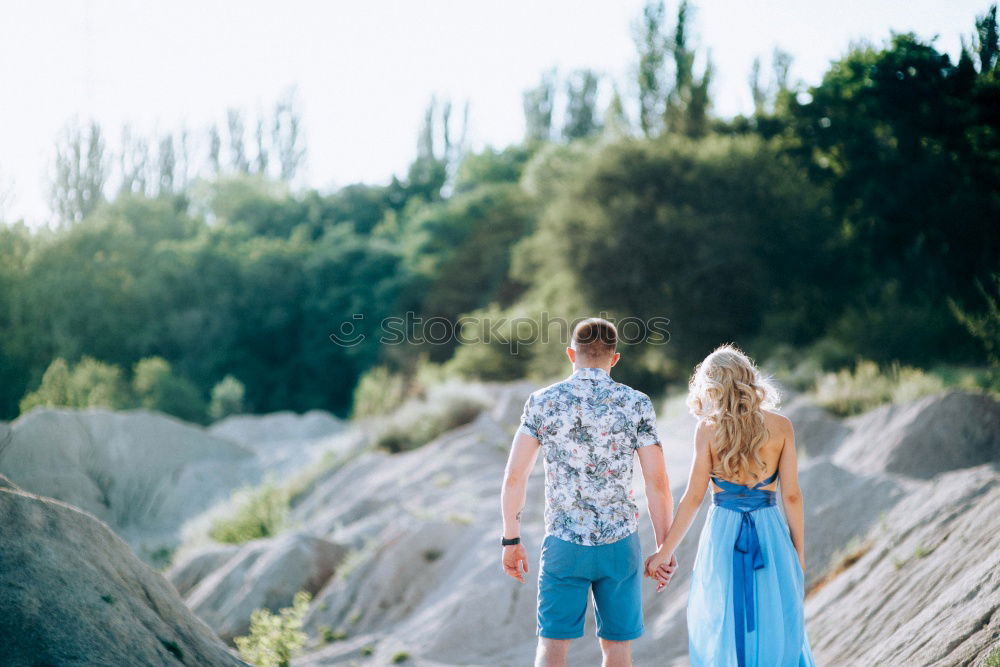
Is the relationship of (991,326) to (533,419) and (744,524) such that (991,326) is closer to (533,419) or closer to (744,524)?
(744,524)

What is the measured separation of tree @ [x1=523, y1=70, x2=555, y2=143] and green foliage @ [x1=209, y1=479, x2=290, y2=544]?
3609cm

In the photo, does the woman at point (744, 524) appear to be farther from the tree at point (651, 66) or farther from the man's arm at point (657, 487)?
the tree at point (651, 66)

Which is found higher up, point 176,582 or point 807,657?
point 807,657

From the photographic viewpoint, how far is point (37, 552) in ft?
12.3

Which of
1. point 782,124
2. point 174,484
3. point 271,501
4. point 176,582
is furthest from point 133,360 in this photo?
point 782,124

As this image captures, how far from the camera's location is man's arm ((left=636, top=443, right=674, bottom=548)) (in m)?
3.53

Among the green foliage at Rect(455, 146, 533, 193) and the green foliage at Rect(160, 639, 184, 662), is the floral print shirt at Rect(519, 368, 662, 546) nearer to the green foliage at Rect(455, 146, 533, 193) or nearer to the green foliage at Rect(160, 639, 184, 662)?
the green foliage at Rect(160, 639, 184, 662)

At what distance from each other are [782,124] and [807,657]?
18.5 metres

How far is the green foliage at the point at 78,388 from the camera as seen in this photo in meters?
13.0

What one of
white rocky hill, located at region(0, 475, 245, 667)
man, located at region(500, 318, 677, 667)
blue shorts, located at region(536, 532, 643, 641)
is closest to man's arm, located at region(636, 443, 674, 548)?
man, located at region(500, 318, 677, 667)

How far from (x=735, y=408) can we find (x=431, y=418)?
12968 millimetres

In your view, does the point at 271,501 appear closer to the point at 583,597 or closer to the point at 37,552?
the point at 37,552

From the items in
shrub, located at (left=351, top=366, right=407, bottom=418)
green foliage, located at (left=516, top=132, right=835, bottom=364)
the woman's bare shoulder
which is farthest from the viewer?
shrub, located at (left=351, top=366, right=407, bottom=418)

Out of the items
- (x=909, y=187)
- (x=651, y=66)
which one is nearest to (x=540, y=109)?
(x=651, y=66)
